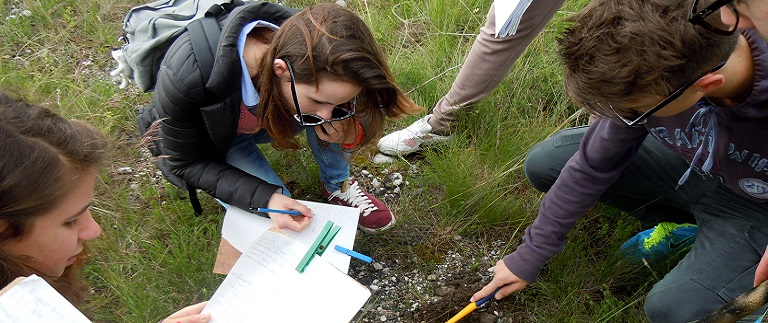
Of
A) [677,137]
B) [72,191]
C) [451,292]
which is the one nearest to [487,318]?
[451,292]

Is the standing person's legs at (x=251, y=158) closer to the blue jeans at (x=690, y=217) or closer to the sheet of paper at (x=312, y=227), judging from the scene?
the sheet of paper at (x=312, y=227)

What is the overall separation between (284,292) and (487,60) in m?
1.16

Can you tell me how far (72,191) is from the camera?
50.1 inches

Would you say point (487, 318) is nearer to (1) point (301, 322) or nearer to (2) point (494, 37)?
(1) point (301, 322)

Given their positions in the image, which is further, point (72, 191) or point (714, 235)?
point (714, 235)

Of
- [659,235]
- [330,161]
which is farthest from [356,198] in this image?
[659,235]

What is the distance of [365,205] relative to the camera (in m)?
2.26

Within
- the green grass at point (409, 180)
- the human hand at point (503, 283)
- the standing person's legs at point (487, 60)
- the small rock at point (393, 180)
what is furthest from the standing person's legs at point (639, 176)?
the small rock at point (393, 180)

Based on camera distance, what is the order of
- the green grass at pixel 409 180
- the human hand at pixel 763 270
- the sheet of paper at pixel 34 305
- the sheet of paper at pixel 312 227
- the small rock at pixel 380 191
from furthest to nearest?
the small rock at pixel 380 191, the green grass at pixel 409 180, the sheet of paper at pixel 312 227, the human hand at pixel 763 270, the sheet of paper at pixel 34 305

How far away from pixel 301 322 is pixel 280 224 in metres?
0.36

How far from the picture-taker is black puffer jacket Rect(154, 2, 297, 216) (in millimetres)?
1688

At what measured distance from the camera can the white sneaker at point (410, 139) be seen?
→ 8.18 feet

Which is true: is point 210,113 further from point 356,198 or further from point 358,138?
point 356,198

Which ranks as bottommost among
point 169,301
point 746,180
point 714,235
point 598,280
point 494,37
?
point 169,301
